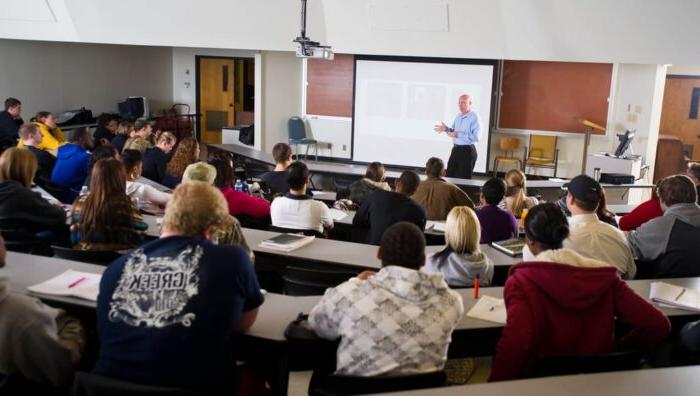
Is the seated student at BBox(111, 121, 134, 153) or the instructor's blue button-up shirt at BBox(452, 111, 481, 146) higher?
the instructor's blue button-up shirt at BBox(452, 111, 481, 146)

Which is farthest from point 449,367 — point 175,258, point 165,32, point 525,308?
point 165,32

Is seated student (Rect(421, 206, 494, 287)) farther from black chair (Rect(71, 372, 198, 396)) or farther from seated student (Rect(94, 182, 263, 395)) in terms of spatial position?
black chair (Rect(71, 372, 198, 396))

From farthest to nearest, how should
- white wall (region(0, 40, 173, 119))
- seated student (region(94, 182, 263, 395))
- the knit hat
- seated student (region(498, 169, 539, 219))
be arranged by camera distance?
white wall (region(0, 40, 173, 119)) < seated student (region(498, 169, 539, 219)) < the knit hat < seated student (region(94, 182, 263, 395))

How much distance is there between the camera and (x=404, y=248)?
91.0 inches

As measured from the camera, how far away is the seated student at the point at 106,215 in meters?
3.49

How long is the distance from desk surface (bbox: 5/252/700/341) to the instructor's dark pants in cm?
506

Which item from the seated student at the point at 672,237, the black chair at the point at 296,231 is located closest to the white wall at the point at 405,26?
the seated student at the point at 672,237

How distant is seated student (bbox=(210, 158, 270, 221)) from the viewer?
4711 mm

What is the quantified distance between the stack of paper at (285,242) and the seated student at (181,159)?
2.30 m

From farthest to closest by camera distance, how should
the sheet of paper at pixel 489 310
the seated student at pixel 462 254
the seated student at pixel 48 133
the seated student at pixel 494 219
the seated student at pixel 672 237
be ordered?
the seated student at pixel 48 133, the seated student at pixel 494 219, the seated student at pixel 672 237, the seated student at pixel 462 254, the sheet of paper at pixel 489 310

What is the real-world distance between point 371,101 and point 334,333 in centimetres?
893

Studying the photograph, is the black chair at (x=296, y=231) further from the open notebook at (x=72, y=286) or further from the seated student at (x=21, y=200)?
the open notebook at (x=72, y=286)

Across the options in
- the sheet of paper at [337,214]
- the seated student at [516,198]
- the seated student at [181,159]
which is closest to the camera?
the sheet of paper at [337,214]

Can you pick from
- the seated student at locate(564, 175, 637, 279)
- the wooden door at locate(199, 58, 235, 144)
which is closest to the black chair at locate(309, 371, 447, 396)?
the seated student at locate(564, 175, 637, 279)
